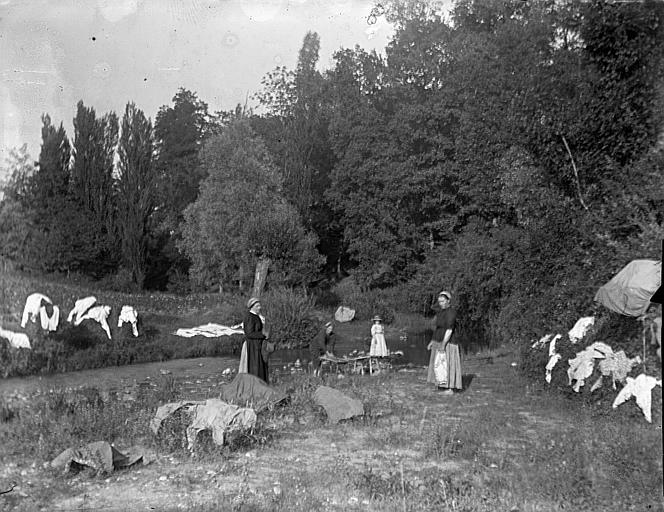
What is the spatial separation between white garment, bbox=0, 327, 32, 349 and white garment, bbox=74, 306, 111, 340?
187 centimetres

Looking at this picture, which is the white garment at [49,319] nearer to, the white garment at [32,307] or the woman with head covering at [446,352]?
the white garment at [32,307]

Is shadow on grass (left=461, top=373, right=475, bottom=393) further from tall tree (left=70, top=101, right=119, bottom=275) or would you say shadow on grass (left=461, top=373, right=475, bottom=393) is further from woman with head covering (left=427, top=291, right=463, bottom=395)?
tall tree (left=70, top=101, right=119, bottom=275)

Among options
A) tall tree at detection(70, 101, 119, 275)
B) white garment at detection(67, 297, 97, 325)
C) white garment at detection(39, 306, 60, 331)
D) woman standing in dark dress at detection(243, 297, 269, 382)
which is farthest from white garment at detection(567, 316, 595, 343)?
white garment at detection(67, 297, 97, 325)

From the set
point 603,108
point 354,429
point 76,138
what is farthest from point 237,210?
point 603,108

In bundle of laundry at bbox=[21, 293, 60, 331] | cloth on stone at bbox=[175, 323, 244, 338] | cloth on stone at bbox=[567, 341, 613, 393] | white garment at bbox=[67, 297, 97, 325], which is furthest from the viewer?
cloth on stone at bbox=[175, 323, 244, 338]

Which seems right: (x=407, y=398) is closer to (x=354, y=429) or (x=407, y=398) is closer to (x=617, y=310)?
(x=354, y=429)

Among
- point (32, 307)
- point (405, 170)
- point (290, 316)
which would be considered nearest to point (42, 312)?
point (32, 307)

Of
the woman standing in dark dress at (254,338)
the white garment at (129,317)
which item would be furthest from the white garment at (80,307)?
the woman standing in dark dress at (254,338)

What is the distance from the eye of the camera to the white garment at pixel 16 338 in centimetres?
877

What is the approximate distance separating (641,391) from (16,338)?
831 cm

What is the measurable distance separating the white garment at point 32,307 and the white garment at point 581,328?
25.5 feet

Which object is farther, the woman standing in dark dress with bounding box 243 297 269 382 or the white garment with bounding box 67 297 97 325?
the white garment with bounding box 67 297 97 325

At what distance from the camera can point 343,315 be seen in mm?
14016

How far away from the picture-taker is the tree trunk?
1269 centimetres
